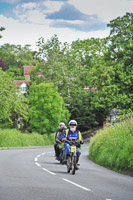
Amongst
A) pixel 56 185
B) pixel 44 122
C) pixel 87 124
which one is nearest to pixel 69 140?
pixel 56 185

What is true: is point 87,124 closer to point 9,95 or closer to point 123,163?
point 9,95

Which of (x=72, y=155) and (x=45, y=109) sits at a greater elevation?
(x=45, y=109)

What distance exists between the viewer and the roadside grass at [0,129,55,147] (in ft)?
145

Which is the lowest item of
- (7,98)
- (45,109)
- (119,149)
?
(119,149)

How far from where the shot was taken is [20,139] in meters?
47.7

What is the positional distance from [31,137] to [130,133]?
3144 cm

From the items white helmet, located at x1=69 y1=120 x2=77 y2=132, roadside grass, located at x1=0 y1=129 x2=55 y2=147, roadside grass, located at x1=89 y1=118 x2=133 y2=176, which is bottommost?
roadside grass, located at x1=0 y1=129 x2=55 y2=147

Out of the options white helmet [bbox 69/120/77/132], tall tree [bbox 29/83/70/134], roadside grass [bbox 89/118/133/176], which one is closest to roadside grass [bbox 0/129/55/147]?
tall tree [bbox 29/83/70/134]

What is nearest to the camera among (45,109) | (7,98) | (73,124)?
(73,124)

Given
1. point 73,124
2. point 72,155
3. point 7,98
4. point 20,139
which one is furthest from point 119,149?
point 20,139

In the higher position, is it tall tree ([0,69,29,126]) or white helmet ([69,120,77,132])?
tall tree ([0,69,29,126])

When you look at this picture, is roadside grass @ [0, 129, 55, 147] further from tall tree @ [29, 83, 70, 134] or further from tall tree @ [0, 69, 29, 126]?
tall tree @ [0, 69, 29, 126]

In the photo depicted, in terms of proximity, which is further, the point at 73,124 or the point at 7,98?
the point at 7,98

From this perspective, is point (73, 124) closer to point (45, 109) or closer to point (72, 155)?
point (72, 155)
